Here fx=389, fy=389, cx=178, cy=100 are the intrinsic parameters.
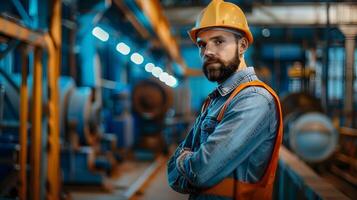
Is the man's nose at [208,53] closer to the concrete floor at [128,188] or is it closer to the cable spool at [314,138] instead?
the cable spool at [314,138]

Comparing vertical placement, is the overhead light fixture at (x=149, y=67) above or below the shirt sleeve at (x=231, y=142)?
above

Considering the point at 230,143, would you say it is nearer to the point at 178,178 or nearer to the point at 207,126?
the point at 207,126

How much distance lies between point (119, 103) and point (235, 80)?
10614 millimetres

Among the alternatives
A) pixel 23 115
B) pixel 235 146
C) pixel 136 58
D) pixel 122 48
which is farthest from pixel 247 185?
pixel 136 58

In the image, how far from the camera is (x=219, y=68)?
2047mm

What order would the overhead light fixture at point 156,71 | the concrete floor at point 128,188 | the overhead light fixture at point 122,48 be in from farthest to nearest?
the overhead light fixture at point 156,71, the overhead light fixture at point 122,48, the concrete floor at point 128,188

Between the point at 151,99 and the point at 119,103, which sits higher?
the point at 151,99

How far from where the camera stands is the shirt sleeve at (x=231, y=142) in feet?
6.00

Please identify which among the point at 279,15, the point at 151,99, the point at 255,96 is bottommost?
the point at 151,99

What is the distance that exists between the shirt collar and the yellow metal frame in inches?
117

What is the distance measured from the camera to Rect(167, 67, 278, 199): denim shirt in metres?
1.83

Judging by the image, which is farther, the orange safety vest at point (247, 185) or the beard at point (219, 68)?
the beard at point (219, 68)

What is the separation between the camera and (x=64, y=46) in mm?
9609

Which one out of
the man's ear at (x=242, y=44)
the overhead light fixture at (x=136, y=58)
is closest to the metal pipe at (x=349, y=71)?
the overhead light fixture at (x=136, y=58)
